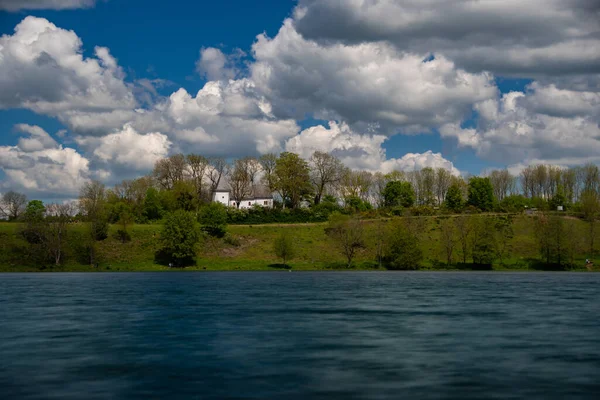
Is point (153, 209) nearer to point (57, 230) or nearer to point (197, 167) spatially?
point (197, 167)

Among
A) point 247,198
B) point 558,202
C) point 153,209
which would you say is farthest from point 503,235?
point 247,198

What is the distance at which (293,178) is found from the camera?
16750 centimetres

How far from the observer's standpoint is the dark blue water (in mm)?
16859

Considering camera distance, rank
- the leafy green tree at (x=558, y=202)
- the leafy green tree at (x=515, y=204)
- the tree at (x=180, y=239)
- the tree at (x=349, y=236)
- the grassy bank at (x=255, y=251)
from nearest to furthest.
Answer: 1. the grassy bank at (x=255, y=251)
2. the tree at (x=180, y=239)
3. the tree at (x=349, y=236)
4. the leafy green tree at (x=515, y=204)
5. the leafy green tree at (x=558, y=202)

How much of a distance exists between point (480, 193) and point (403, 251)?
2786 inches

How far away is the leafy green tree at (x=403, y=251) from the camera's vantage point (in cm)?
10262

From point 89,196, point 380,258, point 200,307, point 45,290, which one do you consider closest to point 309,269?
point 380,258

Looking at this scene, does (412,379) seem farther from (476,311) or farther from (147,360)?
(476,311)

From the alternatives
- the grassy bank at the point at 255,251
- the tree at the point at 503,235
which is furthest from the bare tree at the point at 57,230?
the tree at the point at 503,235

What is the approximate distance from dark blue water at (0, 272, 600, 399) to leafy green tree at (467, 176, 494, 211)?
398 ft

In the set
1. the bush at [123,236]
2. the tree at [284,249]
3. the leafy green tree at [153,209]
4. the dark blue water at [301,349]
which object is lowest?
the dark blue water at [301,349]

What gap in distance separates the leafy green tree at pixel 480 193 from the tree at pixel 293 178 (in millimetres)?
45745

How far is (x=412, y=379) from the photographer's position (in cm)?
1794

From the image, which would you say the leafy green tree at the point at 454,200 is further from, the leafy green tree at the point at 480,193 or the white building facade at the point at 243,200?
the white building facade at the point at 243,200
